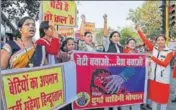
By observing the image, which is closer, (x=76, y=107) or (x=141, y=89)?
(x=76, y=107)

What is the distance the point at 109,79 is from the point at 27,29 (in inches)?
89.6

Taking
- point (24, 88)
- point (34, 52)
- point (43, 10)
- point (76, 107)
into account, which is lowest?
point (76, 107)

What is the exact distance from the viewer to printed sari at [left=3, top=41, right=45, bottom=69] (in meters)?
4.48

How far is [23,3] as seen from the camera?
18.3 meters

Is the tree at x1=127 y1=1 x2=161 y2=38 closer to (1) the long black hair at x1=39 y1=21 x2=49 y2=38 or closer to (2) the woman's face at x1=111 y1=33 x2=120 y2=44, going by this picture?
(2) the woman's face at x1=111 y1=33 x2=120 y2=44

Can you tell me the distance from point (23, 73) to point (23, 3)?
48.5 ft

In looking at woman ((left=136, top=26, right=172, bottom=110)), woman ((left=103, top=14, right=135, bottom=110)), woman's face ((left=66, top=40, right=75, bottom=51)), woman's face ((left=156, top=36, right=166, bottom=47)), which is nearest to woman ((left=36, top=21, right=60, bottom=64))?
woman's face ((left=66, top=40, right=75, bottom=51))

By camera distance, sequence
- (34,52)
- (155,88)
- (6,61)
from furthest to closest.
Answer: (155,88)
(34,52)
(6,61)

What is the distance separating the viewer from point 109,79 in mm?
6629

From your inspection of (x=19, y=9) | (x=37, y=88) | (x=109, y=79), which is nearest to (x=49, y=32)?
(x=37, y=88)

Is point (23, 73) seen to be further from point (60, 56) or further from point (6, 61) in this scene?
point (60, 56)

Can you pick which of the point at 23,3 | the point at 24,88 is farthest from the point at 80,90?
the point at 23,3

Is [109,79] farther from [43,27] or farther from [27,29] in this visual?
[27,29]

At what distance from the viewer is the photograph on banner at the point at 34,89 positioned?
3.78 m
